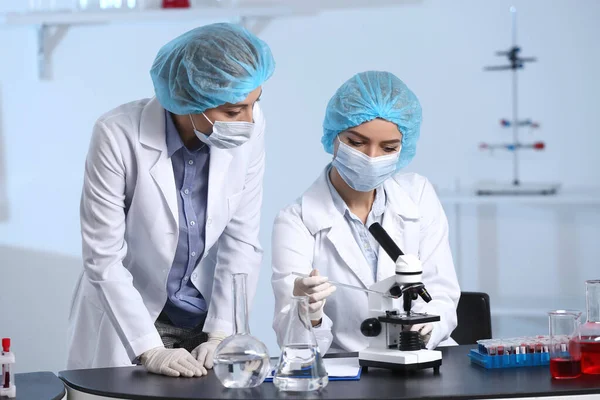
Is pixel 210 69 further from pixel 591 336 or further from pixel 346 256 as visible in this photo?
pixel 591 336

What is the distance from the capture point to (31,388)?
1652mm

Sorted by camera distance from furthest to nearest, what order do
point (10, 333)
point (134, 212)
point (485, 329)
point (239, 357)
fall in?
point (10, 333)
point (485, 329)
point (134, 212)
point (239, 357)

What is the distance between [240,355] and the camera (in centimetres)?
157

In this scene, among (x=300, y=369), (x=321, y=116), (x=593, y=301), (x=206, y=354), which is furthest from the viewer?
(x=321, y=116)

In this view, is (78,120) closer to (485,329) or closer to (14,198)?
(14,198)

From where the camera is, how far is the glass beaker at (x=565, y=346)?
162 centimetres

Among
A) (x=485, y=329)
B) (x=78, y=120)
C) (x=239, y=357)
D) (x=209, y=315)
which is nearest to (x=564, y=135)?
(x=485, y=329)

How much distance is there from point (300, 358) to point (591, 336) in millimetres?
577

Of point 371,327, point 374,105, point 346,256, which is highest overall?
point 374,105

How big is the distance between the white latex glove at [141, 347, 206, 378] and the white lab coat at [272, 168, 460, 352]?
36cm

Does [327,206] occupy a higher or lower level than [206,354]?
higher

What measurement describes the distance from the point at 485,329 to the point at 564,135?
2.12 m

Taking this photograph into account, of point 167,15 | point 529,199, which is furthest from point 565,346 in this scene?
point 167,15

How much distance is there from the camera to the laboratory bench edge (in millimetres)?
1517
